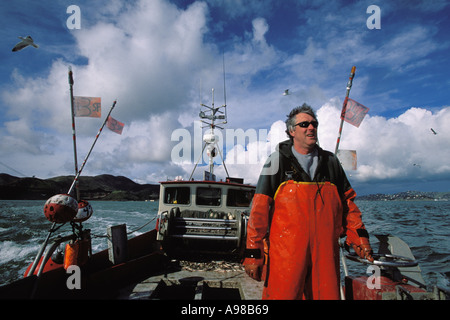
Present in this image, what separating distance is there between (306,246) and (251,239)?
0.53 m

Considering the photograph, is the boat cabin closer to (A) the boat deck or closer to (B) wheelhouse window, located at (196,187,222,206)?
(B) wheelhouse window, located at (196,187,222,206)

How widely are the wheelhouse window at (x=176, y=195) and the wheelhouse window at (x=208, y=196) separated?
21.0 inches

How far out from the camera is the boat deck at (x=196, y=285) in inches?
200

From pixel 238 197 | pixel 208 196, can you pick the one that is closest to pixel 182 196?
pixel 208 196

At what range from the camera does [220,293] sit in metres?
6.10

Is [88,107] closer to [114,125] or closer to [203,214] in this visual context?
[114,125]

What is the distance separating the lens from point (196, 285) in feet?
18.3

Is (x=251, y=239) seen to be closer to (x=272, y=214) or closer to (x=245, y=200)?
(x=272, y=214)

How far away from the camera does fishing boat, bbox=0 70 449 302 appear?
301cm

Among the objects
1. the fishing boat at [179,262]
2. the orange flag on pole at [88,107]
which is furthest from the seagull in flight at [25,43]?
the fishing boat at [179,262]

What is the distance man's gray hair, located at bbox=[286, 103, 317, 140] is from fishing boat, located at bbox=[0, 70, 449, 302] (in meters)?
1.71

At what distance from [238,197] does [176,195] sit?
97.5 inches

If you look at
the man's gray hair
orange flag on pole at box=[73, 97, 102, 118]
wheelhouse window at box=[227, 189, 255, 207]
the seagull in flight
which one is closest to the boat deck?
wheelhouse window at box=[227, 189, 255, 207]
